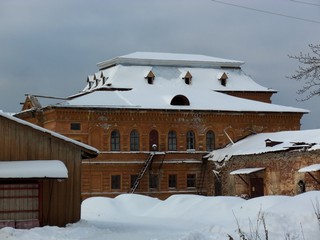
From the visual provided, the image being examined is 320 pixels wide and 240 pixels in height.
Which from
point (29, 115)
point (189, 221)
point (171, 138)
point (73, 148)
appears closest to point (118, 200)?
point (189, 221)

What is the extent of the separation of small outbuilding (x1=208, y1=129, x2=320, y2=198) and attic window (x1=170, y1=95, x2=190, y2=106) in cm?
374

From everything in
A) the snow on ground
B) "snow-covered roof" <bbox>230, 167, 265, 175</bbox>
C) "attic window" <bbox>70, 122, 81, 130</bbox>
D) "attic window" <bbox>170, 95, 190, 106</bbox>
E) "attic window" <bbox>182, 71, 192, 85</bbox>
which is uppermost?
"attic window" <bbox>182, 71, 192, 85</bbox>

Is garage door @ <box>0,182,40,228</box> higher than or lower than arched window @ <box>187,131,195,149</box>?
lower

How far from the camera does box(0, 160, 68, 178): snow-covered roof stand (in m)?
22.3

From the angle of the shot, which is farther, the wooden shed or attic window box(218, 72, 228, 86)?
attic window box(218, 72, 228, 86)

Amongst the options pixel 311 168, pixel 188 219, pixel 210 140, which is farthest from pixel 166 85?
pixel 188 219

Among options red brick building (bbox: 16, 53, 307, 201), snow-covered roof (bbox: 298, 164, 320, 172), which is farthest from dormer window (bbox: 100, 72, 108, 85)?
snow-covered roof (bbox: 298, 164, 320, 172)

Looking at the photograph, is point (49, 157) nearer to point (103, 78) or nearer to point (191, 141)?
point (191, 141)

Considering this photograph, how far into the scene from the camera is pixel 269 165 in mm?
39844

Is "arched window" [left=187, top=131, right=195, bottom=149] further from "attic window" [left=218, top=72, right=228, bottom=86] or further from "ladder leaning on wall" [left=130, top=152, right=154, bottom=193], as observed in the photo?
"attic window" [left=218, top=72, right=228, bottom=86]

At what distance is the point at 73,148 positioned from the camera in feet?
81.0

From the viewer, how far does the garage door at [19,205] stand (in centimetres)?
2278

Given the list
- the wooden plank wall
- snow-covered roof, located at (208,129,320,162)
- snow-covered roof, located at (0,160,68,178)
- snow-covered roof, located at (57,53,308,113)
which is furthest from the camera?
snow-covered roof, located at (57,53,308,113)

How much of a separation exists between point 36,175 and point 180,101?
1038 inches
